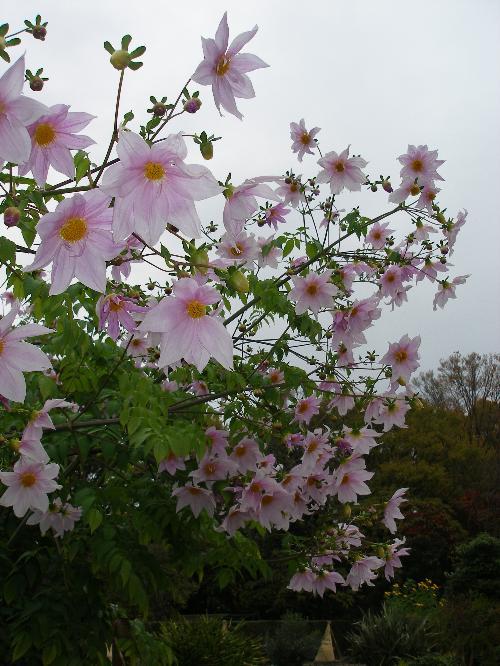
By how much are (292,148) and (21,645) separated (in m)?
2.54

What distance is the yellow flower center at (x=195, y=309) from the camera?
3.94 ft

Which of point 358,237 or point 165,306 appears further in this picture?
point 358,237

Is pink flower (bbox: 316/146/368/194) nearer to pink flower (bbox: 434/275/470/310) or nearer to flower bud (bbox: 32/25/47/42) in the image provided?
pink flower (bbox: 434/275/470/310)

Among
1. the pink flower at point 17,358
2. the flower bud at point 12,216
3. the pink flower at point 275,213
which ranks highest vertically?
the pink flower at point 275,213

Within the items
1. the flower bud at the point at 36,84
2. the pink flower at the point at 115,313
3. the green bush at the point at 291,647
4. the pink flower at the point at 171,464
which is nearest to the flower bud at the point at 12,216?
the flower bud at the point at 36,84

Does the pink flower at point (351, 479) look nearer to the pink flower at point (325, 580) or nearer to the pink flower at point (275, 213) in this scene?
the pink flower at point (325, 580)

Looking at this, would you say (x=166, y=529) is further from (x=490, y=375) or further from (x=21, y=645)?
(x=490, y=375)

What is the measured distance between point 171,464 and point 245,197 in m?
2.11

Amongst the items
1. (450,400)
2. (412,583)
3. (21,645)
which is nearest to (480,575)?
(412,583)

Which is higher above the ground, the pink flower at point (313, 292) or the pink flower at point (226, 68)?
the pink flower at point (313, 292)

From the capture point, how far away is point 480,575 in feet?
35.1

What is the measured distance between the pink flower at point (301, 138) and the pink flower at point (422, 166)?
61 cm

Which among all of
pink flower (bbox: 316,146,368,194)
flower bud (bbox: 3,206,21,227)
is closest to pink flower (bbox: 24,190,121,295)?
flower bud (bbox: 3,206,21,227)

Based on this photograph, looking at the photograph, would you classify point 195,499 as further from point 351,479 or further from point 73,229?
point 73,229
